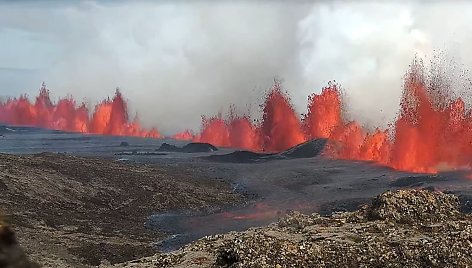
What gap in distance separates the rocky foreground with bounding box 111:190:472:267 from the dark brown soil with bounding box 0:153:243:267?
86.8ft

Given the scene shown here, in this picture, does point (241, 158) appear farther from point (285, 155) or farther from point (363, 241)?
point (363, 241)

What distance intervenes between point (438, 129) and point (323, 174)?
4419cm

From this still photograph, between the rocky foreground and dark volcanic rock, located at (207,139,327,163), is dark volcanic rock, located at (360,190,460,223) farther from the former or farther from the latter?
dark volcanic rock, located at (207,139,327,163)

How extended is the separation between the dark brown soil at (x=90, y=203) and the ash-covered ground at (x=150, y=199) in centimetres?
14

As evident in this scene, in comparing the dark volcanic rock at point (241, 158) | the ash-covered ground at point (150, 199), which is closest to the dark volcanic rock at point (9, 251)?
the ash-covered ground at point (150, 199)

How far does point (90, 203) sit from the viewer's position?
3460 inches

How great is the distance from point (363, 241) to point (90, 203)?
68.0 meters

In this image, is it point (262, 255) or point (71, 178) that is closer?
point (262, 255)

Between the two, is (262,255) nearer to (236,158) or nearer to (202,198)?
(202,198)

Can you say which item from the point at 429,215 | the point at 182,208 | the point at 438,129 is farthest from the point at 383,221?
the point at 438,129

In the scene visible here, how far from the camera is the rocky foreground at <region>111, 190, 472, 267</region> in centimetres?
2520

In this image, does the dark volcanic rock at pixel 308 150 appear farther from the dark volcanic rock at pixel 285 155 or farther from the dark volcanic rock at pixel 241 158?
the dark volcanic rock at pixel 241 158

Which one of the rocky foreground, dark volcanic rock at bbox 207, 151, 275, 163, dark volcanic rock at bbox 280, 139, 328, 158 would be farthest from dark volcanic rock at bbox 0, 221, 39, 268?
dark volcanic rock at bbox 280, 139, 328, 158

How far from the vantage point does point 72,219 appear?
75625 mm
